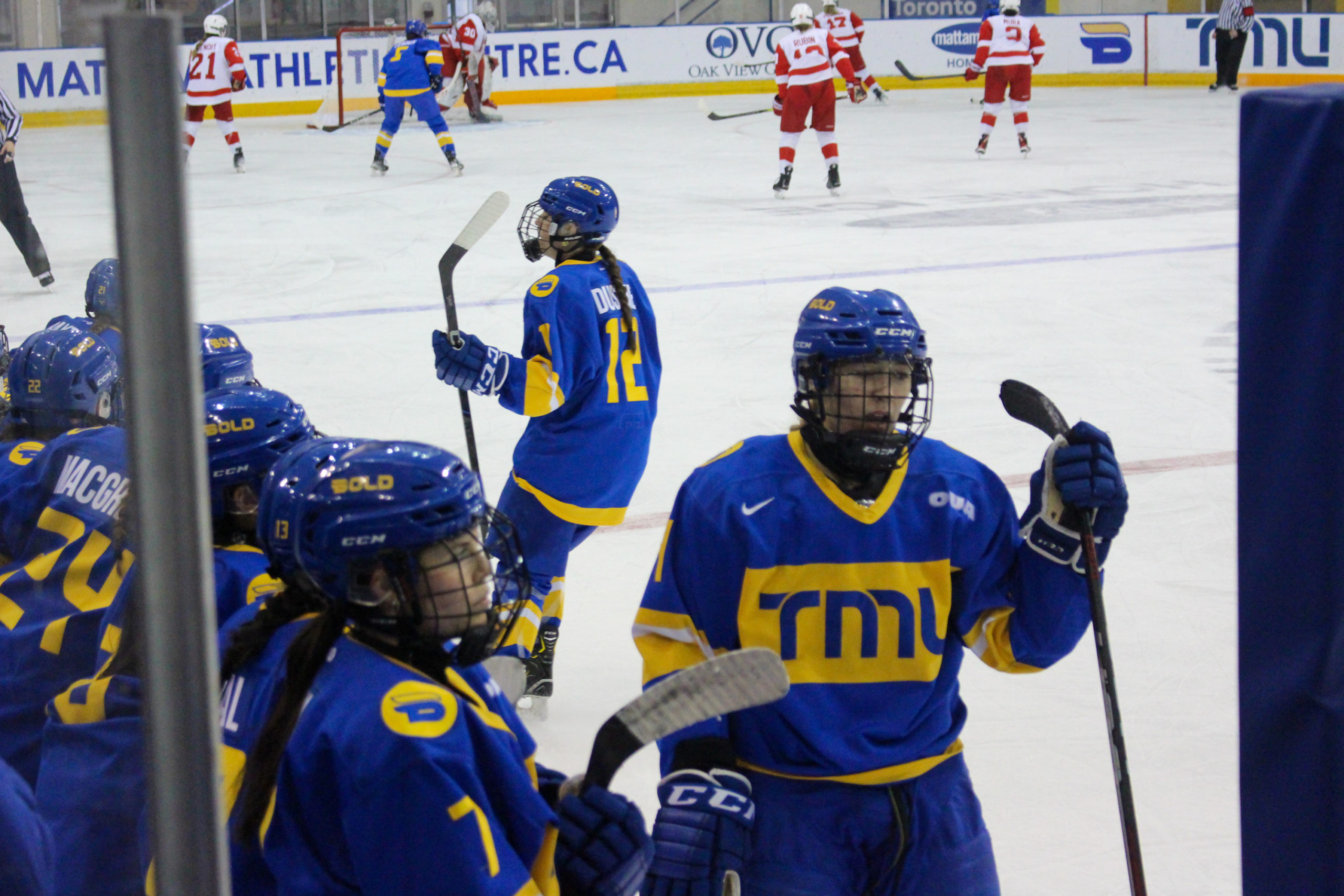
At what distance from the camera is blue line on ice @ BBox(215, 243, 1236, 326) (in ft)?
26.0

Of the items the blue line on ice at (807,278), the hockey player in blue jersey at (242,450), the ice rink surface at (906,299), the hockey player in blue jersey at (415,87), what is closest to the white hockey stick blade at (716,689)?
the ice rink surface at (906,299)

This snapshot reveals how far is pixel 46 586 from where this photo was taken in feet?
6.36

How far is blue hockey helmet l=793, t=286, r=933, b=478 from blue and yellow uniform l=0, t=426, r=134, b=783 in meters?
0.94

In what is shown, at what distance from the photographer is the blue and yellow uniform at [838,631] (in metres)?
1.94

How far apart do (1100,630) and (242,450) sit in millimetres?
1316

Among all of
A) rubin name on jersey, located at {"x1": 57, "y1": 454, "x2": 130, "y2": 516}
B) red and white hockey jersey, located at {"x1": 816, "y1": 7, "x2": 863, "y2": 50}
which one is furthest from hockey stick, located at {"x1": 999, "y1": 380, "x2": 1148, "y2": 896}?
red and white hockey jersey, located at {"x1": 816, "y1": 7, "x2": 863, "y2": 50}

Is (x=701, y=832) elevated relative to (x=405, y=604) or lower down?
lower down

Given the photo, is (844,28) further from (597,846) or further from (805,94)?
(597,846)

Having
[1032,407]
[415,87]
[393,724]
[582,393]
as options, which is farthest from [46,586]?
[415,87]

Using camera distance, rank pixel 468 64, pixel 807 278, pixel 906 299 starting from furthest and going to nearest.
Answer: pixel 468 64
pixel 807 278
pixel 906 299

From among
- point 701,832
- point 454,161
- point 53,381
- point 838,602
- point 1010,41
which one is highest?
point 1010,41

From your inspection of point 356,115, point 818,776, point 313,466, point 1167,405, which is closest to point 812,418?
point 818,776

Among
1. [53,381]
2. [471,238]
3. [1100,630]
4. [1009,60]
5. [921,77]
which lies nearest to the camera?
[1100,630]

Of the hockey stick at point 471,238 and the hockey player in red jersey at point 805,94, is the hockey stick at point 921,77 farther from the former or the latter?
the hockey stick at point 471,238
